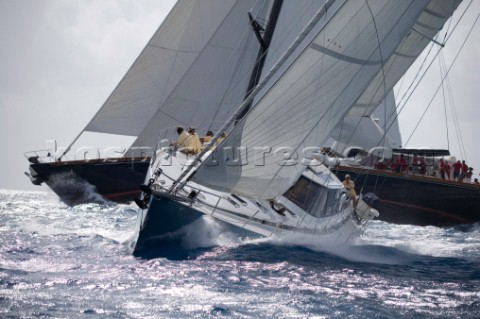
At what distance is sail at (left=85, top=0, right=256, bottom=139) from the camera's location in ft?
67.6

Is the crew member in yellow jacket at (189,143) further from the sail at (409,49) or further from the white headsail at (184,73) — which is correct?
the sail at (409,49)

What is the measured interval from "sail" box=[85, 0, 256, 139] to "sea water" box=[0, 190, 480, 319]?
641cm

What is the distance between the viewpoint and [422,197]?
2331 cm

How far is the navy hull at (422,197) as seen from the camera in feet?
75.6

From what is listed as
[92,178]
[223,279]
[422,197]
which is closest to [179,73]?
[92,178]

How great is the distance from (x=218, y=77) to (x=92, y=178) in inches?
266

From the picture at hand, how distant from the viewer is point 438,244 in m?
17.8

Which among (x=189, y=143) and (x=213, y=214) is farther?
(x=189, y=143)

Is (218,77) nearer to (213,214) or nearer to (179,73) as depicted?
(179,73)

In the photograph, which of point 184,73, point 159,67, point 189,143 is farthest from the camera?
point 159,67

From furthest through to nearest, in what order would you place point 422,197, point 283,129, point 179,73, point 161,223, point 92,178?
point 422,197 → point 92,178 → point 179,73 → point 161,223 → point 283,129

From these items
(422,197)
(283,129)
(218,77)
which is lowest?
(422,197)

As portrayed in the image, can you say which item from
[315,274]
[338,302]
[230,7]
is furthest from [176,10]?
[338,302]

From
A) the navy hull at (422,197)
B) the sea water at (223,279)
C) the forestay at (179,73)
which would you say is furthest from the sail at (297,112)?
the navy hull at (422,197)
